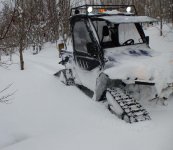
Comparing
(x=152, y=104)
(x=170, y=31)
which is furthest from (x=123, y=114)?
(x=170, y=31)

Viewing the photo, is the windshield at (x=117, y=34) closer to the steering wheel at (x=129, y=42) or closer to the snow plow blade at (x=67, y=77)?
the steering wheel at (x=129, y=42)

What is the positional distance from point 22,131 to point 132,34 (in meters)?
3.59

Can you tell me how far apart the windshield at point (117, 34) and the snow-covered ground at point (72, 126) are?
1464mm

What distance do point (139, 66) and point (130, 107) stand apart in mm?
786

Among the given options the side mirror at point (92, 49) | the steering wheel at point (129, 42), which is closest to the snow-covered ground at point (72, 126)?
the side mirror at point (92, 49)

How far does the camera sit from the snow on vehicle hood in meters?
4.98

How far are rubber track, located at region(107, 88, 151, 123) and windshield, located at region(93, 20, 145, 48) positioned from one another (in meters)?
1.39

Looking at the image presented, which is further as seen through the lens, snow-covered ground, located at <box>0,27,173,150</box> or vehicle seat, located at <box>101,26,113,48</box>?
vehicle seat, located at <box>101,26,113,48</box>

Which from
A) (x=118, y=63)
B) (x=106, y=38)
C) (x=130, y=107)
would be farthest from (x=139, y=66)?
(x=106, y=38)

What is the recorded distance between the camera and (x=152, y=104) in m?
5.82

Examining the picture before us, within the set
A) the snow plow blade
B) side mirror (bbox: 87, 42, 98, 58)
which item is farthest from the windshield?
the snow plow blade

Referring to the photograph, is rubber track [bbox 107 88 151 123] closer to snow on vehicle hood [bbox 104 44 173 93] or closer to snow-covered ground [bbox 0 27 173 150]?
snow-covered ground [bbox 0 27 173 150]

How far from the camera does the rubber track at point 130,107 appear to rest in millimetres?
4902

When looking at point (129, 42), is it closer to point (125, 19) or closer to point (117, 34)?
point (117, 34)
